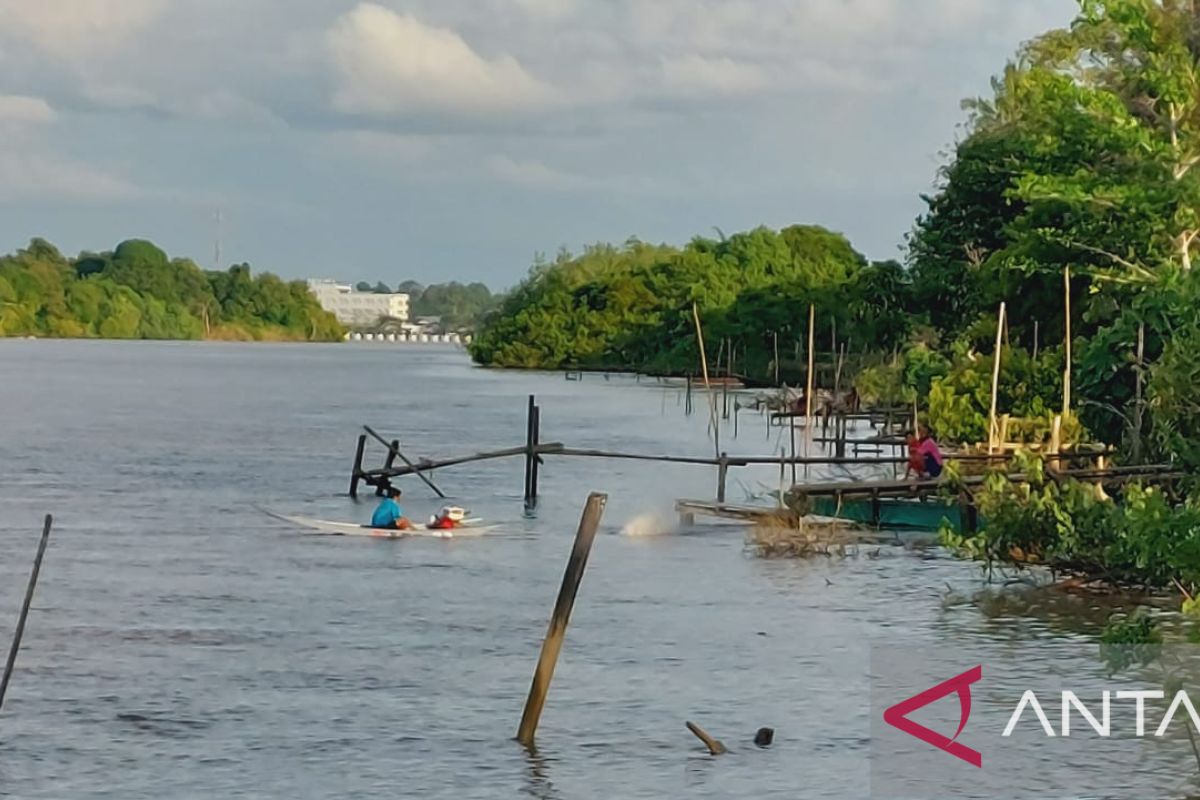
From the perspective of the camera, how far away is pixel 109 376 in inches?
4739

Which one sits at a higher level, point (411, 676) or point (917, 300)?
point (917, 300)

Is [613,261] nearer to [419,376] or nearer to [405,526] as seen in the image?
[419,376]

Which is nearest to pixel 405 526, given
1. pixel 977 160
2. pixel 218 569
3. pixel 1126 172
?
pixel 218 569

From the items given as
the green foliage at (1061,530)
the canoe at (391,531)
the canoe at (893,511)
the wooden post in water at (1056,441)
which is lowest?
the canoe at (391,531)

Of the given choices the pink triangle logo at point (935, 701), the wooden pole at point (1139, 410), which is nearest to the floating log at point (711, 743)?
the pink triangle logo at point (935, 701)

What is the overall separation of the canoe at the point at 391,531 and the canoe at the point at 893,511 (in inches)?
232

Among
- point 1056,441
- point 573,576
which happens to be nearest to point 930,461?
point 1056,441

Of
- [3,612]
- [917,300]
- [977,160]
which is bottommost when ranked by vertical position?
[3,612]

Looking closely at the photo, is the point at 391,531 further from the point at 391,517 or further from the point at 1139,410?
the point at 1139,410

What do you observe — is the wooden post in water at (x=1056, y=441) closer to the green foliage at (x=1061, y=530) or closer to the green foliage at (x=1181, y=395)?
the green foliage at (x=1061, y=530)

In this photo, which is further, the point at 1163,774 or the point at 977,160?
the point at 977,160

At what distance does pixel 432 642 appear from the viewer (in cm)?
2306

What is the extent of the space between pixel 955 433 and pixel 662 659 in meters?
19.9

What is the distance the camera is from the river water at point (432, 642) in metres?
17.0
